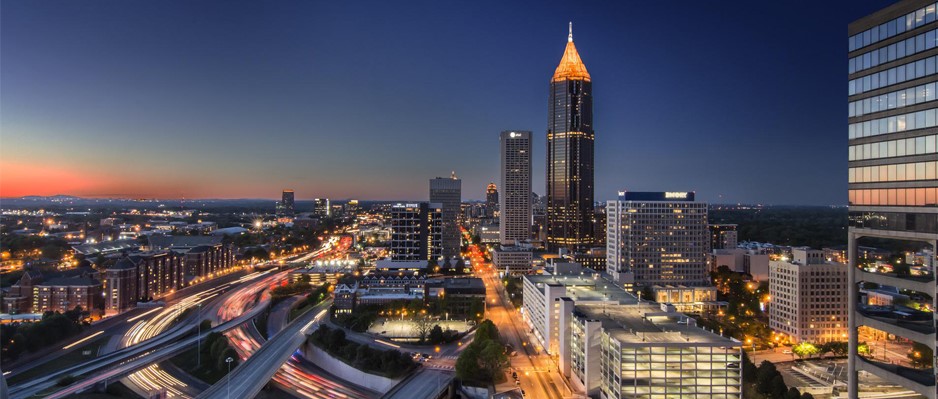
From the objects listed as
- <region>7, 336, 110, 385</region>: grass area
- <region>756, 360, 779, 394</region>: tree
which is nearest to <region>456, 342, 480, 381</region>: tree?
<region>756, 360, 779, 394</region>: tree

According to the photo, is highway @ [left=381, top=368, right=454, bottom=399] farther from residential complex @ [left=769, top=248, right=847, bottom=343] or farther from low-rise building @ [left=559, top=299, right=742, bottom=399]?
residential complex @ [left=769, top=248, right=847, bottom=343]

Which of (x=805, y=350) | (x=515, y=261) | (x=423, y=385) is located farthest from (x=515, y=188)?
(x=423, y=385)

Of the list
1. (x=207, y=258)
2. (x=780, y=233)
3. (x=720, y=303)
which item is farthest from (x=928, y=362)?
(x=207, y=258)

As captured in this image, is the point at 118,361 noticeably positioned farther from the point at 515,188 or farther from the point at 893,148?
the point at 515,188

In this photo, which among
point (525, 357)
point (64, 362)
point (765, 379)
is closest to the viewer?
point (765, 379)

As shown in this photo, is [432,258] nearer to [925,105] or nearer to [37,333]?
[37,333]
